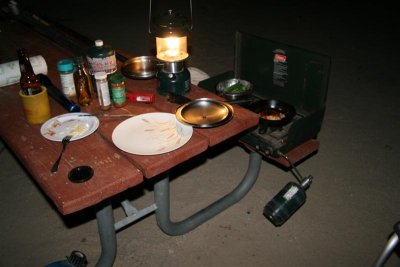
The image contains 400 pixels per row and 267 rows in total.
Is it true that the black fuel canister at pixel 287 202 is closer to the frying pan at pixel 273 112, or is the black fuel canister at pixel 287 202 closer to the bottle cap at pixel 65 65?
the frying pan at pixel 273 112

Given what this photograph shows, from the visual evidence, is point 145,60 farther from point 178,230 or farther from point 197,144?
point 178,230

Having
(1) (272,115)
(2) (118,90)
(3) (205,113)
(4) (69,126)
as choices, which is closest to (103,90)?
(2) (118,90)

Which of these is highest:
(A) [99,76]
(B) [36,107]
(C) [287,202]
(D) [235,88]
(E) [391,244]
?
(A) [99,76]

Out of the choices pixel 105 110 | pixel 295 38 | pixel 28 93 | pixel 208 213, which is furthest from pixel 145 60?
pixel 295 38

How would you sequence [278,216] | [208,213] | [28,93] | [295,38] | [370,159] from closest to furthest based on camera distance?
1. [28,93]
2. [278,216]
3. [208,213]
4. [370,159]
5. [295,38]

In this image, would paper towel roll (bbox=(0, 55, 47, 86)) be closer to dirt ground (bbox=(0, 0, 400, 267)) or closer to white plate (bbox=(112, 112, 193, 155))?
white plate (bbox=(112, 112, 193, 155))

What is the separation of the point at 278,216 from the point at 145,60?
3.81 feet

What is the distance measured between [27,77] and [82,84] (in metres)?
0.24

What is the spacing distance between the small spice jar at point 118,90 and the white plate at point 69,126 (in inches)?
5.6

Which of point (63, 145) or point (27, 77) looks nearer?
point (63, 145)

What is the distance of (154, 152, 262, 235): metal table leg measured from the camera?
191cm

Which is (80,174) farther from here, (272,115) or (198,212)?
(272,115)

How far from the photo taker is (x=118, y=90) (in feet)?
5.59

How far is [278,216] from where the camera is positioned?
1958mm
